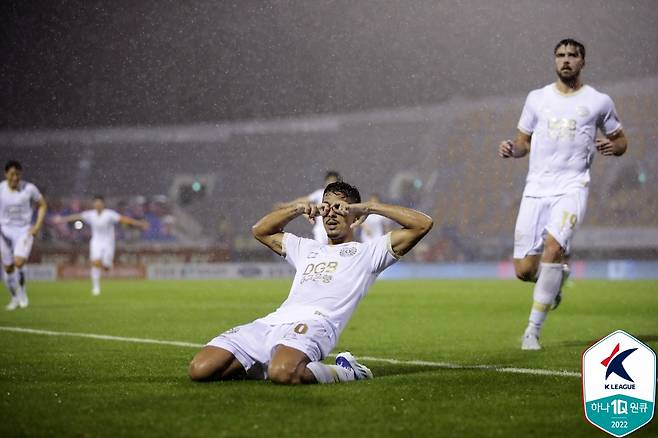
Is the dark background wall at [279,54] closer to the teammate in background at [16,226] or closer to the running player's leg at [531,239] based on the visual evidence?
the teammate in background at [16,226]

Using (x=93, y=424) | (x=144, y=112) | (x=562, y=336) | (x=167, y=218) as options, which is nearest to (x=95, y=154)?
(x=144, y=112)

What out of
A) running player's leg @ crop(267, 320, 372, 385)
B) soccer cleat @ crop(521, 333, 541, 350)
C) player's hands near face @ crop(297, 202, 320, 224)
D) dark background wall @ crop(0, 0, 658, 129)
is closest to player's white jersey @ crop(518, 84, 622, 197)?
soccer cleat @ crop(521, 333, 541, 350)

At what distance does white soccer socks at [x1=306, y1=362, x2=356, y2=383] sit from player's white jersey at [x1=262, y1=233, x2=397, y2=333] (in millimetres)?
279

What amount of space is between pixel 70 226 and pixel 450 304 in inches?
1106

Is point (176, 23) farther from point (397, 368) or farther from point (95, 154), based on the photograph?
point (397, 368)

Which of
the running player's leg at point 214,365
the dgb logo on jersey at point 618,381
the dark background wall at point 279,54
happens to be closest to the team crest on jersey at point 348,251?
the running player's leg at point 214,365

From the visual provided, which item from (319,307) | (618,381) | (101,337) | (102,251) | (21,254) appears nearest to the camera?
(618,381)

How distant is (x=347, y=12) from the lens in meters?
37.0

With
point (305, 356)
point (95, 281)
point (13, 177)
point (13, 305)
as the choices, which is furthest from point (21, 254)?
Result: point (305, 356)

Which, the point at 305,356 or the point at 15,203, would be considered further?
the point at 15,203

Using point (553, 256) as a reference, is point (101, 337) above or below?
below

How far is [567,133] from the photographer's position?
27.2 feet

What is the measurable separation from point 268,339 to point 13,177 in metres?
10.2

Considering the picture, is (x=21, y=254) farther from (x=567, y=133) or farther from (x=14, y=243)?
(x=567, y=133)
